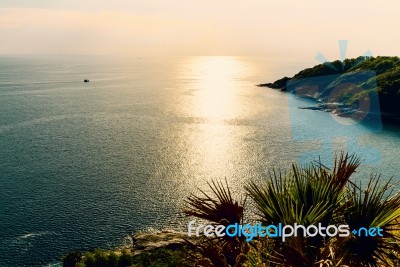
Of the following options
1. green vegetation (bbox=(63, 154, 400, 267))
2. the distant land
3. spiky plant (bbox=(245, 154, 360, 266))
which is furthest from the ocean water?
spiky plant (bbox=(245, 154, 360, 266))

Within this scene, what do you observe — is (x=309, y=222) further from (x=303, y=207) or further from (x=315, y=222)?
(x=303, y=207)

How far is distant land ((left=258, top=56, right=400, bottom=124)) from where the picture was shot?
414 ft

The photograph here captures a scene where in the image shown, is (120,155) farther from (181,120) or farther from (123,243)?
(181,120)

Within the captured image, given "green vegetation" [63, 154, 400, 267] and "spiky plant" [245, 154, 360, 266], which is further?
"green vegetation" [63, 154, 400, 267]

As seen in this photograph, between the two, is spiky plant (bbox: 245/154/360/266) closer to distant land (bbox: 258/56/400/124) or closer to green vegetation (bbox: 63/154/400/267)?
green vegetation (bbox: 63/154/400/267)

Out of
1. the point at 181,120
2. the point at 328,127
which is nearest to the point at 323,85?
the point at 328,127

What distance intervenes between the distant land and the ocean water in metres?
15.6

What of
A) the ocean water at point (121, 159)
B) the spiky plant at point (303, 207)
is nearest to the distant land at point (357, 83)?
the ocean water at point (121, 159)

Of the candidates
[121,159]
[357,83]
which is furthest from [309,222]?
[357,83]

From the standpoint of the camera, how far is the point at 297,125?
111 m

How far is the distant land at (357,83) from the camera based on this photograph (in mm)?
126062

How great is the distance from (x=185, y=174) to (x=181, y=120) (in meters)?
54.4

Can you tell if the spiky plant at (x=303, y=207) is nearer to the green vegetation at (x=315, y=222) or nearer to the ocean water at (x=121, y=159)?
the green vegetation at (x=315, y=222)

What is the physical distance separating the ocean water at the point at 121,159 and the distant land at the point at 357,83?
15.6m
